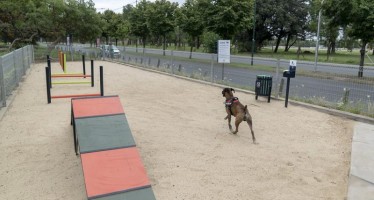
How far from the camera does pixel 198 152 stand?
546cm

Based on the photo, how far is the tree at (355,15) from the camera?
15.8m

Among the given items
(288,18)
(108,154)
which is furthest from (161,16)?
(108,154)

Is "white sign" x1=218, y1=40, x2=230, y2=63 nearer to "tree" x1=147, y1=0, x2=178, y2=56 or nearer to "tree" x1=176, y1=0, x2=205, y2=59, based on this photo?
"tree" x1=176, y1=0, x2=205, y2=59

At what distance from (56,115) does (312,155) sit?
218 inches

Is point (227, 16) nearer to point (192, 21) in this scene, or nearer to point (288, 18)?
point (192, 21)

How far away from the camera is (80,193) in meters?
4.00

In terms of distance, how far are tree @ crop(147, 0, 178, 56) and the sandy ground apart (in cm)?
2680

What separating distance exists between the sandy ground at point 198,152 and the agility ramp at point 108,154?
0.40 meters

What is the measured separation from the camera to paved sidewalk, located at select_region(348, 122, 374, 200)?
4.11 m

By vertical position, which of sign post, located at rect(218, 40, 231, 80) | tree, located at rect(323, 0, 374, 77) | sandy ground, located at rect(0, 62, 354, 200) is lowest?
sandy ground, located at rect(0, 62, 354, 200)

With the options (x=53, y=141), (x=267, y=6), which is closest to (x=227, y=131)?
(x=53, y=141)

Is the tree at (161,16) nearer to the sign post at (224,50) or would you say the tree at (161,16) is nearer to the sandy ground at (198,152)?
the sign post at (224,50)

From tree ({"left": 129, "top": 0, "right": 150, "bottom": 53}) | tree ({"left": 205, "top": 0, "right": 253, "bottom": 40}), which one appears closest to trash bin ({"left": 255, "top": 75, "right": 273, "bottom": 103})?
tree ({"left": 205, "top": 0, "right": 253, "bottom": 40})

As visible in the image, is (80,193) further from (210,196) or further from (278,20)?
(278,20)
